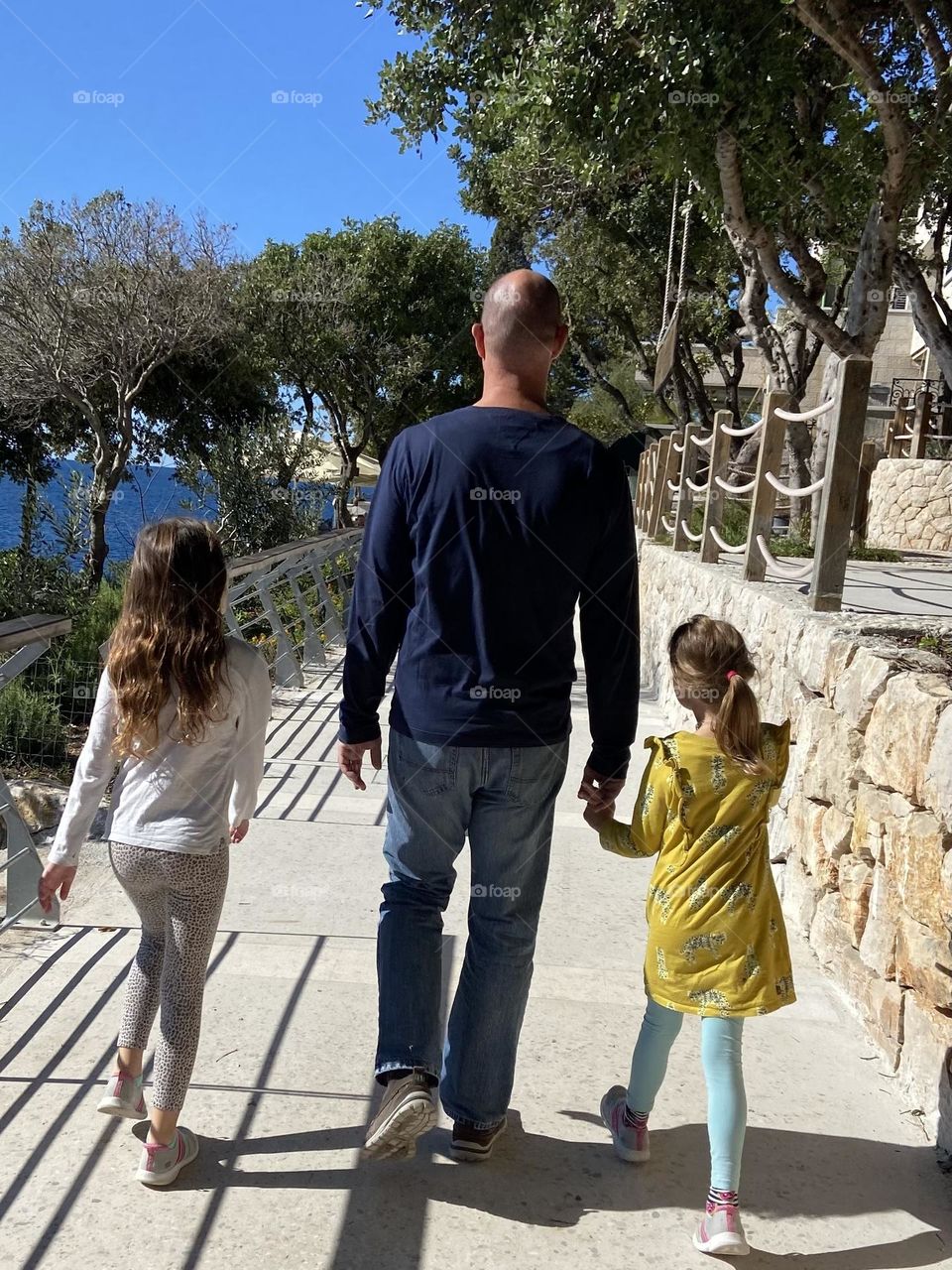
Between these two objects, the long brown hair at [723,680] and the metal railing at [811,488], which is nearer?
the long brown hair at [723,680]

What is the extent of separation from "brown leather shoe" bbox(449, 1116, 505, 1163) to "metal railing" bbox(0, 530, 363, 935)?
4.93ft

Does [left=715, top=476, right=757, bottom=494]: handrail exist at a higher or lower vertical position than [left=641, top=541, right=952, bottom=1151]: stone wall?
higher

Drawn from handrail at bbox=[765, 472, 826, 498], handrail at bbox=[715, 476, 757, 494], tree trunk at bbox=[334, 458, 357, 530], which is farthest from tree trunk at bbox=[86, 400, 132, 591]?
handrail at bbox=[765, 472, 826, 498]

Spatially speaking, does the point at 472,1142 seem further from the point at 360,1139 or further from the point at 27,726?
the point at 27,726

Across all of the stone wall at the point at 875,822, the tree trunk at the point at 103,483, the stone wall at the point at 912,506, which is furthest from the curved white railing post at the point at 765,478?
the tree trunk at the point at 103,483

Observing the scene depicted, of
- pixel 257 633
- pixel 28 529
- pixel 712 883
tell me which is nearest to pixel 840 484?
pixel 712 883

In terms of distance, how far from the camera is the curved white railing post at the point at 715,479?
7.26 meters

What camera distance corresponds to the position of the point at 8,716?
793cm

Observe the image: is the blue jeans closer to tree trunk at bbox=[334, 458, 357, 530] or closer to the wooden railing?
the wooden railing

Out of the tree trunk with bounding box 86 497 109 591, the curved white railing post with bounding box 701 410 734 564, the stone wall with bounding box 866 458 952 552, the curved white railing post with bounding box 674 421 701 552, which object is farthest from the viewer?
the tree trunk with bounding box 86 497 109 591

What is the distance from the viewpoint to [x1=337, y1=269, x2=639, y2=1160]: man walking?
7.62 ft

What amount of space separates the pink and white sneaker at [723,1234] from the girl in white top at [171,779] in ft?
3.44

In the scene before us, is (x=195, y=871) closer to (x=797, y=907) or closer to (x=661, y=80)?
(x=797, y=907)

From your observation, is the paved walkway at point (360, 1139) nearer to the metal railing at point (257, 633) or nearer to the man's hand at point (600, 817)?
the metal railing at point (257, 633)
